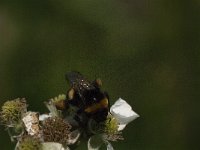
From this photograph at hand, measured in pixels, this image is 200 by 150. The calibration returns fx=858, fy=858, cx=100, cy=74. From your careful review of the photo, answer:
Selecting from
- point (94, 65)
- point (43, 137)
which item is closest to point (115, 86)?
point (94, 65)

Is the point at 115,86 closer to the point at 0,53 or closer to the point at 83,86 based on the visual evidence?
the point at 0,53

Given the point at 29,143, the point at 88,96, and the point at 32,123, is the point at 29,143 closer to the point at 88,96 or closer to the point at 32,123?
the point at 32,123

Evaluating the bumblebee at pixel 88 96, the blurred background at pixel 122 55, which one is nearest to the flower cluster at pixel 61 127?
the bumblebee at pixel 88 96

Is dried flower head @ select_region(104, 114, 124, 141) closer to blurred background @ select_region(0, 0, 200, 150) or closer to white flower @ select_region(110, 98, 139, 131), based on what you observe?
white flower @ select_region(110, 98, 139, 131)

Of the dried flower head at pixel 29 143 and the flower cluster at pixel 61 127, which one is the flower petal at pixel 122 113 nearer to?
the flower cluster at pixel 61 127

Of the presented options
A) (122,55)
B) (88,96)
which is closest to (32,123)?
(88,96)

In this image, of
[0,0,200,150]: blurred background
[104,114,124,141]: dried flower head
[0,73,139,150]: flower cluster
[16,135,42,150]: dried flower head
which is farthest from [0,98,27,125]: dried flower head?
[0,0,200,150]: blurred background
